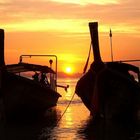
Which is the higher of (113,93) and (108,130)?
(113,93)

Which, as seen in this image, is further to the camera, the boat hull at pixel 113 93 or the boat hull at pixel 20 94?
the boat hull at pixel 20 94

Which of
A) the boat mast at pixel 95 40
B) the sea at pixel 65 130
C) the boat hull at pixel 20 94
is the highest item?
the boat mast at pixel 95 40

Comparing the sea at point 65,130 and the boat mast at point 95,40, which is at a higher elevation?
the boat mast at point 95,40

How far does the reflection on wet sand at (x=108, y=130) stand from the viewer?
20328 mm

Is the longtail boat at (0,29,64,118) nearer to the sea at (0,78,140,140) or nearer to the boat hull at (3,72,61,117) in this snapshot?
the boat hull at (3,72,61,117)

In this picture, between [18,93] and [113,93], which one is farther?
[18,93]

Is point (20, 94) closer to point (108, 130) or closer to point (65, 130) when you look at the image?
point (65, 130)

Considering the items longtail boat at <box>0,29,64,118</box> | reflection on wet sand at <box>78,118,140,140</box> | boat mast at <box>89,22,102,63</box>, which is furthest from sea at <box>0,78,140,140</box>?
boat mast at <box>89,22,102,63</box>

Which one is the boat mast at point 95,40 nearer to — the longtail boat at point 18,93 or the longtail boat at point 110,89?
the longtail boat at point 110,89

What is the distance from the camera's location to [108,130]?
2267 cm

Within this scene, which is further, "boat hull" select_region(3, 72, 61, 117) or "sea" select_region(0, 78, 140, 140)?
"boat hull" select_region(3, 72, 61, 117)

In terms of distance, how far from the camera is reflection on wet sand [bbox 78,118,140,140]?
20.3 meters

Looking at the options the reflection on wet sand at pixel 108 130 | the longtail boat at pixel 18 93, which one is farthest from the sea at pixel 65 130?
the longtail boat at pixel 18 93

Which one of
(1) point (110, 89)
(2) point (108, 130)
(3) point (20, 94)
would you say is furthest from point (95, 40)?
(3) point (20, 94)
